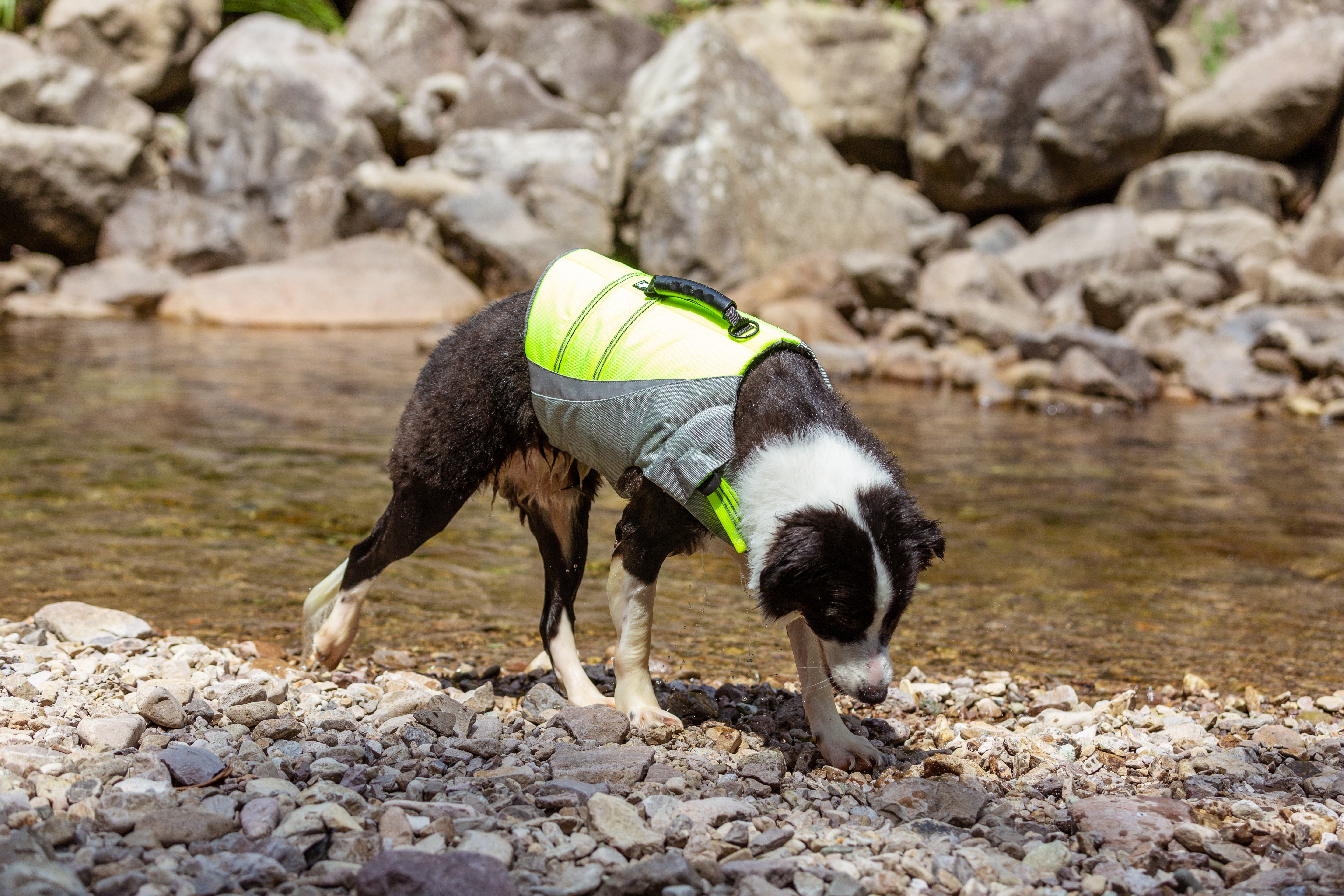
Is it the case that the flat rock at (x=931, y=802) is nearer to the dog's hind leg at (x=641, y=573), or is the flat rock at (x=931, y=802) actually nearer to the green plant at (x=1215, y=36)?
the dog's hind leg at (x=641, y=573)

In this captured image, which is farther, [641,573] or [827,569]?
[641,573]

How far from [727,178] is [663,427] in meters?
13.2

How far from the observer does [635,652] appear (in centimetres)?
393

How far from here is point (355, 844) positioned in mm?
2719

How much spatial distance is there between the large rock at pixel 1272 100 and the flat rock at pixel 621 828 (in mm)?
21193

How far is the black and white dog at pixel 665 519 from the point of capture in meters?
3.37

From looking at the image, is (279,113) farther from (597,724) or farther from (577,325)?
(597,724)

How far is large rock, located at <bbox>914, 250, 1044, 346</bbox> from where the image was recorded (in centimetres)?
1518

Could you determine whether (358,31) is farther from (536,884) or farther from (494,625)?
(536,884)

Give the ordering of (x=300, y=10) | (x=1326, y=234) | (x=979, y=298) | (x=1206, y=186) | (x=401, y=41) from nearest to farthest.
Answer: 1. (x=979, y=298)
2. (x=1326, y=234)
3. (x=1206, y=186)
4. (x=401, y=41)
5. (x=300, y=10)

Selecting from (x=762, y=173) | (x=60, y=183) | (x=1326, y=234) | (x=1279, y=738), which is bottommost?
(x=60, y=183)

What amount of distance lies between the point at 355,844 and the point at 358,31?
25.6 meters

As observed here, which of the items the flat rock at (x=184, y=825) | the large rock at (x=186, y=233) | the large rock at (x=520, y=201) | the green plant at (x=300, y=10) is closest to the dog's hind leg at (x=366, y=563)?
the flat rock at (x=184, y=825)

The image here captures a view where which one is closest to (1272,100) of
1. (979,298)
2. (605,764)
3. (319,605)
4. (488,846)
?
(979,298)
